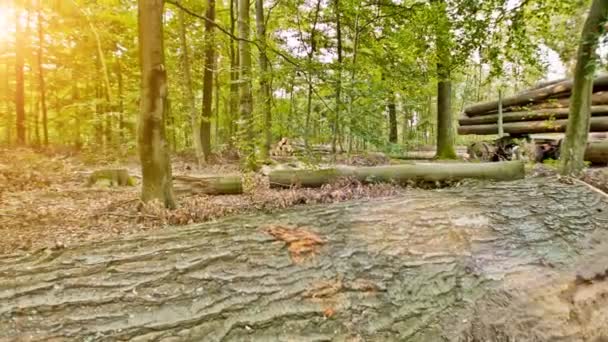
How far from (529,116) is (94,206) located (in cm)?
974

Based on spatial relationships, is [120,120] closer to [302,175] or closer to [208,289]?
[302,175]

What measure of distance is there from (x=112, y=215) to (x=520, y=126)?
384 inches

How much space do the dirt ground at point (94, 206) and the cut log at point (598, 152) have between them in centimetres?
482

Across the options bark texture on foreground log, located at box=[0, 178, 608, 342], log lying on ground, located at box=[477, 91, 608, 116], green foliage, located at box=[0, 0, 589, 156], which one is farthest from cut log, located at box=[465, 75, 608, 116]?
bark texture on foreground log, located at box=[0, 178, 608, 342]

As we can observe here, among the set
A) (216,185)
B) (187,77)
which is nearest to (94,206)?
(216,185)

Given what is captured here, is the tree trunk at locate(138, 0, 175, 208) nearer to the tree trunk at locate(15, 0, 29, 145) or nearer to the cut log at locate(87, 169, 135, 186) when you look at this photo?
the cut log at locate(87, 169, 135, 186)

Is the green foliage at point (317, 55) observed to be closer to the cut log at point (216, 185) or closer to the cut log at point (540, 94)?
the cut log at point (540, 94)

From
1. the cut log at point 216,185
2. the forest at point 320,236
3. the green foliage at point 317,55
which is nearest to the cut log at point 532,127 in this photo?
the green foliage at point 317,55

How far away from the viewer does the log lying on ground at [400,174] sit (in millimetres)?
5086

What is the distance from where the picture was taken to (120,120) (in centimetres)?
1139

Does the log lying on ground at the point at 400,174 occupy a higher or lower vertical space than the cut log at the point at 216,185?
higher

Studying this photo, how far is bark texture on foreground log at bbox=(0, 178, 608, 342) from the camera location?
1.93 m

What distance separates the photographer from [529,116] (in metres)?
9.06

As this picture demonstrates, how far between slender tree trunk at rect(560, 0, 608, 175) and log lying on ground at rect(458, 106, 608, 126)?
2454 mm
